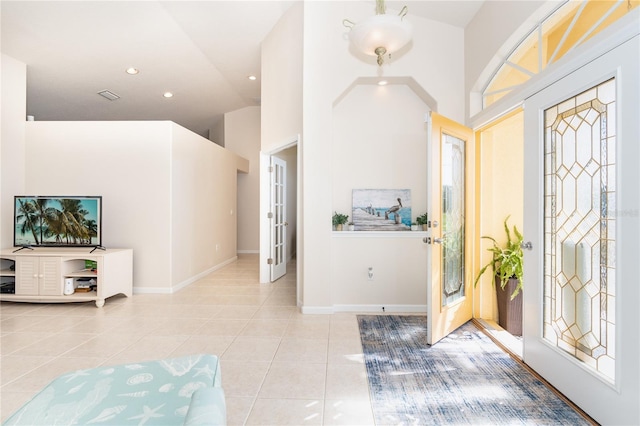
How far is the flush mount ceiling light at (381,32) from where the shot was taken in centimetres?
243

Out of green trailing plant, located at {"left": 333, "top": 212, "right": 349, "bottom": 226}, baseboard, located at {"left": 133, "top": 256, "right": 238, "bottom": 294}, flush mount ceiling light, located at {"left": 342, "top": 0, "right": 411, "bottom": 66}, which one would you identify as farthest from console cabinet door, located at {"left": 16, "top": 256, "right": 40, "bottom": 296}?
flush mount ceiling light, located at {"left": 342, "top": 0, "right": 411, "bottom": 66}

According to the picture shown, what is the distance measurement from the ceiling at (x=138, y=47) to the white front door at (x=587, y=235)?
1886mm

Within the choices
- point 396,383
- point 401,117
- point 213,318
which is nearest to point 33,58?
point 213,318

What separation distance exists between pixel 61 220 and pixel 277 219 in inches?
116

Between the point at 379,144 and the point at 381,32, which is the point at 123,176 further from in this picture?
the point at 381,32

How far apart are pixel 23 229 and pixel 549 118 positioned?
5.95m

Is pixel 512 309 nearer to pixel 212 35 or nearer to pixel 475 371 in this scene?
pixel 475 371

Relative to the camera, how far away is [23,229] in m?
4.28

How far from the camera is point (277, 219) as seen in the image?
5.53 metres

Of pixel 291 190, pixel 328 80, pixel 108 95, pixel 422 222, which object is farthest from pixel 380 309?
pixel 108 95

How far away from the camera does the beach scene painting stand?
4000mm

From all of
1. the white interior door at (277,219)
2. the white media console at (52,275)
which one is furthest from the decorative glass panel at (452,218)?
the white media console at (52,275)

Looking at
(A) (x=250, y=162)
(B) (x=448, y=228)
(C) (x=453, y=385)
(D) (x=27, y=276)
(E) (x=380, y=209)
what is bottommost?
(C) (x=453, y=385)

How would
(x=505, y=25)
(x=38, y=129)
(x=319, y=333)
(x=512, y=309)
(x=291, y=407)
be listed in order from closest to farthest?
1. (x=291, y=407)
2. (x=505, y=25)
3. (x=319, y=333)
4. (x=512, y=309)
5. (x=38, y=129)
